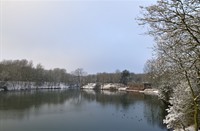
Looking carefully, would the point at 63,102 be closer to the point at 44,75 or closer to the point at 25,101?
the point at 25,101

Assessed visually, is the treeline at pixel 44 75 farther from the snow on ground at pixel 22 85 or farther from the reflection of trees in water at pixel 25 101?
the reflection of trees in water at pixel 25 101

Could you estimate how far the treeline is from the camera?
277 feet

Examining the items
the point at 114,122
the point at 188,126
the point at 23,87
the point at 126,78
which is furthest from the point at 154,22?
the point at 126,78

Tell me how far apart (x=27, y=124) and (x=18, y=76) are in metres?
66.9

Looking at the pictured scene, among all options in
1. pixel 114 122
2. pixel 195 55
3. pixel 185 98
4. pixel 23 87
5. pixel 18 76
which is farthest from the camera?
pixel 23 87

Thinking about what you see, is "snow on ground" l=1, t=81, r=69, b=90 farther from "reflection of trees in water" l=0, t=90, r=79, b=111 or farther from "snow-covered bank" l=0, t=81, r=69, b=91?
"reflection of trees in water" l=0, t=90, r=79, b=111

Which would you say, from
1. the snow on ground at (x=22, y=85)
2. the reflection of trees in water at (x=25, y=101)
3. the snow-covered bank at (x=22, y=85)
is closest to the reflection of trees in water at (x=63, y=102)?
the reflection of trees in water at (x=25, y=101)

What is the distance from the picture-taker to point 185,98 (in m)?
14.3

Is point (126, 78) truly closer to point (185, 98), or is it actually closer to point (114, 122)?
point (114, 122)

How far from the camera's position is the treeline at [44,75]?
84.3 meters

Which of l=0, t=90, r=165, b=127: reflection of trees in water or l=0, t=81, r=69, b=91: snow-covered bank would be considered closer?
l=0, t=90, r=165, b=127: reflection of trees in water

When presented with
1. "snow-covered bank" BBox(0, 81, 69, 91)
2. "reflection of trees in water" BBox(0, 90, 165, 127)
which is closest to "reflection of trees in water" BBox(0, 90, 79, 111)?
"reflection of trees in water" BBox(0, 90, 165, 127)

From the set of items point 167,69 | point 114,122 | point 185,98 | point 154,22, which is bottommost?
point 114,122

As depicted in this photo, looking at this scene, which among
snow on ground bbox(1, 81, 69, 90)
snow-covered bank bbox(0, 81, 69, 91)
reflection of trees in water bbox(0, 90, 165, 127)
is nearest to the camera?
reflection of trees in water bbox(0, 90, 165, 127)
